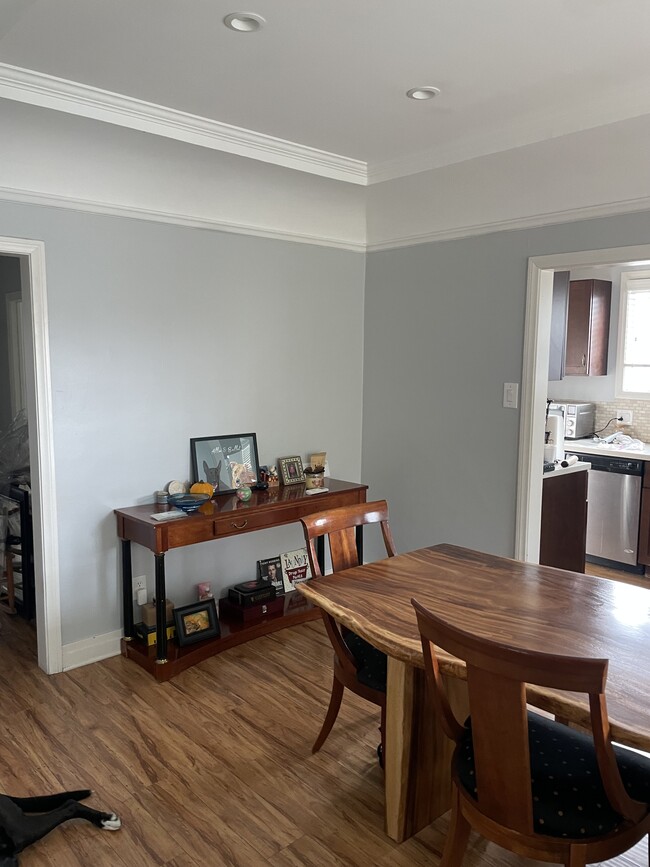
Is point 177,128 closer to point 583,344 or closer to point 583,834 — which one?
point 583,834

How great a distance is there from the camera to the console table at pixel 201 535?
3.18 metres

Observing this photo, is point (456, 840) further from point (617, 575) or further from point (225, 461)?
point (617, 575)

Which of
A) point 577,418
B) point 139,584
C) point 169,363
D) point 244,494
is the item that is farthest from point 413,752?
point 577,418

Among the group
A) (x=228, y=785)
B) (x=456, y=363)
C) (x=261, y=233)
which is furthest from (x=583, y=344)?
(x=228, y=785)

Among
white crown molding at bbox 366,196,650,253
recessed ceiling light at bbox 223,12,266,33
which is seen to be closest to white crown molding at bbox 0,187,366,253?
white crown molding at bbox 366,196,650,253

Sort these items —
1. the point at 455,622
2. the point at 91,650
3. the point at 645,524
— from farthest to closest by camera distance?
the point at 645,524 < the point at 91,650 < the point at 455,622

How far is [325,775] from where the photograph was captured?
2.50 m

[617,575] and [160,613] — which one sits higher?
[160,613]

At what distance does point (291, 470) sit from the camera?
4078 millimetres

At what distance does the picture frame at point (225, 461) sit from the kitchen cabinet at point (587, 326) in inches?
109

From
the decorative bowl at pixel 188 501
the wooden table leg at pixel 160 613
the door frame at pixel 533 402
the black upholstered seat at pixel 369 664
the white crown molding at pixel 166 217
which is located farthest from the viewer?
the door frame at pixel 533 402

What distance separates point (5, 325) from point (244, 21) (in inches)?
134

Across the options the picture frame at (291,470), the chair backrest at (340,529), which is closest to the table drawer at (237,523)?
the picture frame at (291,470)

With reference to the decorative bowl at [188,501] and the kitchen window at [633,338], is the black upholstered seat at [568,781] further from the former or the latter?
the kitchen window at [633,338]
